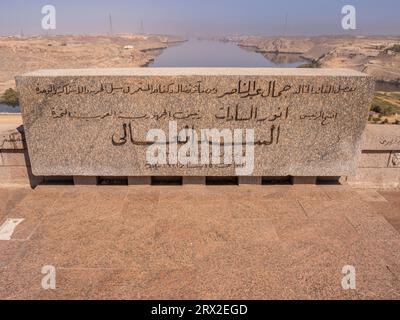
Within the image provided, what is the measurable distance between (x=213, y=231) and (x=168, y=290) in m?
1.04

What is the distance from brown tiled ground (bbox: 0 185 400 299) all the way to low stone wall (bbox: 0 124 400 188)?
1.34ft

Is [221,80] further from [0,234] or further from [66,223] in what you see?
[0,234]

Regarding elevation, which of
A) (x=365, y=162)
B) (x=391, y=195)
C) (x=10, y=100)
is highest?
(x=365, y=162)

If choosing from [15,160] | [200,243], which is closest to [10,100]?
[15,160]

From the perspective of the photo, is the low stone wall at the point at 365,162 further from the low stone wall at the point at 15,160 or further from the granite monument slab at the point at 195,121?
the granite monument slab at the point at 195,121

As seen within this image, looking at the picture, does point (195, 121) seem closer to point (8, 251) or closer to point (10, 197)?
point (8, 251)

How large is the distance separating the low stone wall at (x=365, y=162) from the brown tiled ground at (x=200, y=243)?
0.41 metres

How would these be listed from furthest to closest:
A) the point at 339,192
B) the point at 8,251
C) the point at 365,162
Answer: the point at 365,162, the point at 339,192, the point at 8,251

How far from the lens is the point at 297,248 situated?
3.63 meters

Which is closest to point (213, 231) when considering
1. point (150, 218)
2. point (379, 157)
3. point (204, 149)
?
point (150, 218)

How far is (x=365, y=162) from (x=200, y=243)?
10.7 feet

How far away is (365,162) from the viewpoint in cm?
529

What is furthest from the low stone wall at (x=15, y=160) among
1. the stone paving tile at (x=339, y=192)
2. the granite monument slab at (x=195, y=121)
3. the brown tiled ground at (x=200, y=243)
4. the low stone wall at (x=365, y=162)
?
the stone paving tile at (x=339, y=192)

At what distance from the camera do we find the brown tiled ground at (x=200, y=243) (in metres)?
3.10
